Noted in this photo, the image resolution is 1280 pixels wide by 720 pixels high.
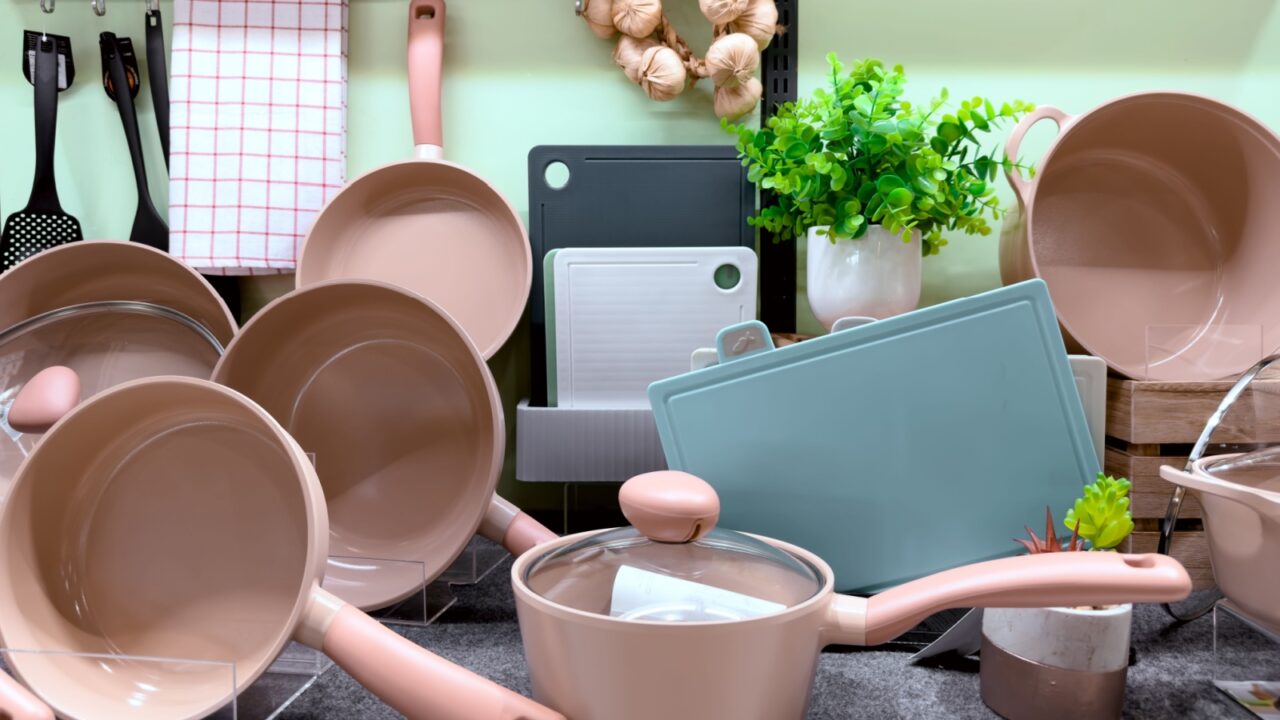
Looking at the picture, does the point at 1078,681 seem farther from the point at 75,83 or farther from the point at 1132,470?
the point at 75,83

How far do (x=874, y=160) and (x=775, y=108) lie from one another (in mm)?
262

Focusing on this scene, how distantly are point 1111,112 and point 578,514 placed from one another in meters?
0.70

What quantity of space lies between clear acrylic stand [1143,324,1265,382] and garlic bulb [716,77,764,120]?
17.9 inches

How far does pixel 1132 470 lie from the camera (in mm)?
704

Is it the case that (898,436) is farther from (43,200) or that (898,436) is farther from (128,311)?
(43,200)

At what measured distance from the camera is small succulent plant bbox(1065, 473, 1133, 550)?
0.51 m

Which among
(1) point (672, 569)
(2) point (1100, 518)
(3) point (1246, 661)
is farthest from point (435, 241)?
(3) point (1246, 661)

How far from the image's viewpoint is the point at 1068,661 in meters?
0.49

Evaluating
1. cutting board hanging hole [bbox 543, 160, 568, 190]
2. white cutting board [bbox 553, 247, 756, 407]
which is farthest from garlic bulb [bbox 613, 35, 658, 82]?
white cutting board [bbox 553, 247, 756, 407]

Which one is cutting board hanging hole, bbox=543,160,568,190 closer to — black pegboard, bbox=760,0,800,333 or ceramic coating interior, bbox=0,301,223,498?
black pegboard, bbox=760,0,800,333

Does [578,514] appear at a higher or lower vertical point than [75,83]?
lower

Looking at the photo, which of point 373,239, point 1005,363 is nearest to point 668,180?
point 373,239

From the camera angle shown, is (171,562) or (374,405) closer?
(171,562)

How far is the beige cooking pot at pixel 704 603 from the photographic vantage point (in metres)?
0.40
